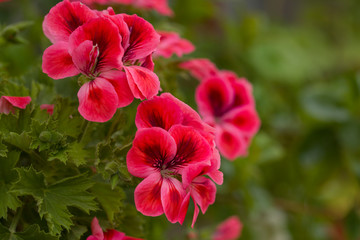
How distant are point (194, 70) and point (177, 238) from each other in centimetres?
24

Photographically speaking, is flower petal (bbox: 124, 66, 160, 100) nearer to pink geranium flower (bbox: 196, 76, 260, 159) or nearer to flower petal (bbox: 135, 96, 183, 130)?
flower petal (bbox: 135, 96, 183, 130)

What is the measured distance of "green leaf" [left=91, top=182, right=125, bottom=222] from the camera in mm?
373

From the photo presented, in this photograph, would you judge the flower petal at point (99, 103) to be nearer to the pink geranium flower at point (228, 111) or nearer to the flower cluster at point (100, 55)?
the flower cluster at point (100, 55)

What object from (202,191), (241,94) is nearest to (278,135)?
(241,94)

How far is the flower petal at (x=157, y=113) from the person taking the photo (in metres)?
0.35

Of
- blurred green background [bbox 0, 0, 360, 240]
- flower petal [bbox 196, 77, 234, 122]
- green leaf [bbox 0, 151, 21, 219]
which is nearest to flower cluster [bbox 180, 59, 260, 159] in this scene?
flower petal [bbox 196, 77, 234, 122]

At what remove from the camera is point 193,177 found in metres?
0.34

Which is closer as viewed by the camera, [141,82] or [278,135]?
[141,82]

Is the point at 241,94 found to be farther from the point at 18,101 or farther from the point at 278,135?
the point at 278,135

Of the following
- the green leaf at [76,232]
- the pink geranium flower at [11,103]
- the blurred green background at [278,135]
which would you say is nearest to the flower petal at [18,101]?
the pink geranium flower at [11,103]

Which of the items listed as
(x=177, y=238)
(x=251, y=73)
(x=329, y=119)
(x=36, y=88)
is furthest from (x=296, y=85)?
(x=36, y=88)

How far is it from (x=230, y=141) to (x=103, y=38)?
0.22 meters

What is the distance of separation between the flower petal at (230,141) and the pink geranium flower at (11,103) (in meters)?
0.21

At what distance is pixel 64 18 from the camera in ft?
1.17
